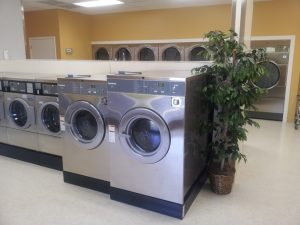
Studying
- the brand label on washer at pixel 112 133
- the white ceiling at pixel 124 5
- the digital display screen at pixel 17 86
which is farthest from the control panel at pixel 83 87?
the white ceiling at pixel 124 5

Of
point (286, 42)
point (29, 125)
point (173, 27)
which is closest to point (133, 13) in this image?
point (173, 27)

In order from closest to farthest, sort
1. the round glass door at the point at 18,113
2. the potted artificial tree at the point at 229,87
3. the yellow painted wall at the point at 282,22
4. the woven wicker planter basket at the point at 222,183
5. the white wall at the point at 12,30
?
the potted artificial tree at the point at 229,87 < the woven wicker planter basket at the point at 222,183 < the round glass door at the point at 18,113 < the white wall at the point at 12,30 < the yellow painted wall at the point at 282,22

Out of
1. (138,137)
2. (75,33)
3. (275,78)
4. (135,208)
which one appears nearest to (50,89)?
(138,137)

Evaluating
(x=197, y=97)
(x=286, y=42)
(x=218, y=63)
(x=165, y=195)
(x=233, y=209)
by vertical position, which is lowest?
(x=233, y=209)

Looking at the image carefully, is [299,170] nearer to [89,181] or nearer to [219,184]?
[219,184]

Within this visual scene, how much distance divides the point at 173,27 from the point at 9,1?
11.4 ft

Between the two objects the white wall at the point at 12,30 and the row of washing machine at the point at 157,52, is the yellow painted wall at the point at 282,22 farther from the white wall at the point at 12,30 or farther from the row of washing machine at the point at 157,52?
the white wall at the point at 12,30

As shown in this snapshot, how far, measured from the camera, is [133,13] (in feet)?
20.9

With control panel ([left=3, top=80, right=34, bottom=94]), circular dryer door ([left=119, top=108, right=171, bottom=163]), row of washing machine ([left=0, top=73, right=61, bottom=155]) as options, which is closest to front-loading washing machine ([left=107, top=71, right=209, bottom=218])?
circular dryer door ([left=119, top=108, right=171, bottom=163])

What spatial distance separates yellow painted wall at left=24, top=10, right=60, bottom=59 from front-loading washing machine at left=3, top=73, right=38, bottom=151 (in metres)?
3.46

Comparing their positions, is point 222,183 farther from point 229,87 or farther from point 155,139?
point 229,87

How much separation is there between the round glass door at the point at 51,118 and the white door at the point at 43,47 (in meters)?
3.92

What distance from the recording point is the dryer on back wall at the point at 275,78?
521 centimetres

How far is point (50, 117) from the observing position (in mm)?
3156
